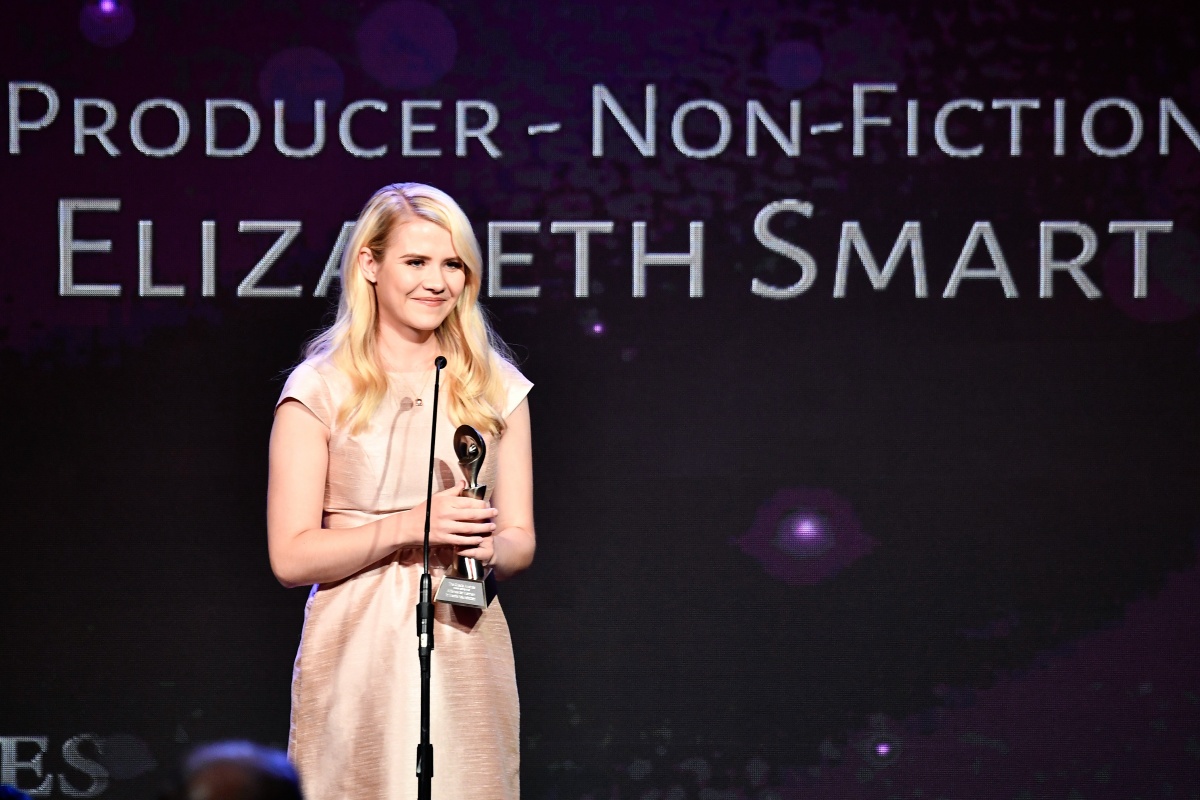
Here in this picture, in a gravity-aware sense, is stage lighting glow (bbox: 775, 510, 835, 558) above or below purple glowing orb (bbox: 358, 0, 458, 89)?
below

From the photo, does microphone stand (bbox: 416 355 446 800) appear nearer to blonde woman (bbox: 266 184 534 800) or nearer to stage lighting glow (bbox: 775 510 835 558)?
blonde woman (bbox: 266 184 534 800)

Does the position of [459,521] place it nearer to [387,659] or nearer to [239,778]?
[387,659]

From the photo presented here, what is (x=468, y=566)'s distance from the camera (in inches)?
86.5

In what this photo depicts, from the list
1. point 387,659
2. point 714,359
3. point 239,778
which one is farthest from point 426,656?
point 714,359

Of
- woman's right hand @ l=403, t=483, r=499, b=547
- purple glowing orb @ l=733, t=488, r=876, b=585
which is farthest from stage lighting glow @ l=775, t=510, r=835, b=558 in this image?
woman's right hand @ l=403, t=483, r=499, b=547

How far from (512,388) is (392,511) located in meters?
0.29

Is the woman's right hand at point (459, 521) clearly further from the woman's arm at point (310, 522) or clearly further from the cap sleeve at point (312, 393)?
the cap sleeve at point (312, 393)

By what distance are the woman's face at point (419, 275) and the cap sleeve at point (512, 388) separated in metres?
0.15

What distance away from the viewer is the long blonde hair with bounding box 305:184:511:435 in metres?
2.36

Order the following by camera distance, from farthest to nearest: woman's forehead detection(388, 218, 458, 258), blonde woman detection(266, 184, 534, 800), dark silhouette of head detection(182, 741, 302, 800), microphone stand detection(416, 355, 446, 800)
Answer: woman's forehead detection(388, 218, 458, 258) < blonde woman detection(266, 184, 534, 800) < microphone stand detection(416, 355, 446, 800) < dark silhouette of head detection(182, 741, 302, 800)

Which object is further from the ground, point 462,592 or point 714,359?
point 714,359

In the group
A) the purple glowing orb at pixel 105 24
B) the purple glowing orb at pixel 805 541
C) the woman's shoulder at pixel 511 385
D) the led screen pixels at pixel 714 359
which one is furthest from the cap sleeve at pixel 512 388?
the purple glowing orb at pixel 105 24

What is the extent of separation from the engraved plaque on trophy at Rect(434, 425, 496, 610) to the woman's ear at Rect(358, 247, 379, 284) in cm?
38

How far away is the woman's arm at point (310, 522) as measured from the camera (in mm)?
2236
